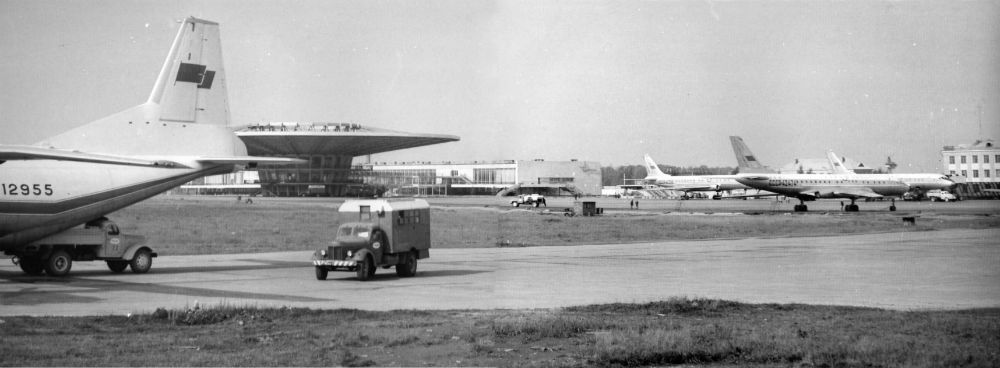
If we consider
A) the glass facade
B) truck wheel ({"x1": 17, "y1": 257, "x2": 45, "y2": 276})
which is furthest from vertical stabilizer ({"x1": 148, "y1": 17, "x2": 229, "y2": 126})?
the glass facade

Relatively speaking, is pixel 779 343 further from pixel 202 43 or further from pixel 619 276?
pixel 202 43

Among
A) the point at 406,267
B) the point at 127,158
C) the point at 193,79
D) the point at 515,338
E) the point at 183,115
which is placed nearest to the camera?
the point at 515,338

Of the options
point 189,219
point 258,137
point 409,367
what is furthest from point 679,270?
point 258,137

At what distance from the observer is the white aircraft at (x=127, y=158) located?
2583 cm

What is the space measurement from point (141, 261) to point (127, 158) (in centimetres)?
340

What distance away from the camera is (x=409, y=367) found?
1182 centimetres

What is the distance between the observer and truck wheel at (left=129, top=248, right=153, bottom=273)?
91.2ft

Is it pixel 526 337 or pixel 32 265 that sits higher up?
pixel 32 265

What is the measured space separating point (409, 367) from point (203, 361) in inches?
117

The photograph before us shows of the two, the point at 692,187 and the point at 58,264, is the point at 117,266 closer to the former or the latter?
the point at 58,264

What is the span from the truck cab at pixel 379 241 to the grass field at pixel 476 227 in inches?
514

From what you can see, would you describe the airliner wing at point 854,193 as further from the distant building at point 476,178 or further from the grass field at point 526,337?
the grass field at point 526,337

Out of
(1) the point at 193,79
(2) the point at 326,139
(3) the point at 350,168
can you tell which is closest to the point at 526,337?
(1) the point at 193,79

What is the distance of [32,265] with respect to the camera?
26922 mm
